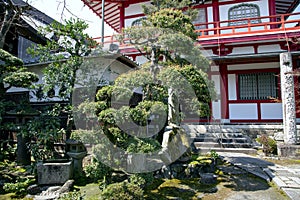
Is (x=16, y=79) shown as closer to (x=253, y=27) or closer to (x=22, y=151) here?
(x=22, y=151)

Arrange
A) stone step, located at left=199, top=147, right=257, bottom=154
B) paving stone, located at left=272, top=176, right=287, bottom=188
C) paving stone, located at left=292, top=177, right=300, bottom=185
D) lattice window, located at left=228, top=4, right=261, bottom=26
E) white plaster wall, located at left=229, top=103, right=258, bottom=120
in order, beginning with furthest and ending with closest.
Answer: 1. lattice window, located at left=228, top=4, right=261, bottom=26
2. white plaster wall, located at left=229, top=103, right=258, bottom=120
3. stone step, located at left=199, top=147, right=257, bottom=154
4. paving stone, located at left=292, top=177, right=300, bottom=185
5. paving stone, located at left=272, top=176, right=287, bottom=188

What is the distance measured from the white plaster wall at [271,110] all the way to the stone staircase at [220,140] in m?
2.04

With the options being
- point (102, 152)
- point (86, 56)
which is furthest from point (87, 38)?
point (102, 152)

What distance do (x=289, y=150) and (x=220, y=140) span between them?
216cm

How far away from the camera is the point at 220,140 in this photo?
7992 millimetres

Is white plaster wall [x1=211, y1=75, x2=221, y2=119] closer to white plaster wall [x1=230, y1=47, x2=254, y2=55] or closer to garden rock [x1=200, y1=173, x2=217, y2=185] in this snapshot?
white plaster wall [x1=230, y1=47, x2=254, y2=55]

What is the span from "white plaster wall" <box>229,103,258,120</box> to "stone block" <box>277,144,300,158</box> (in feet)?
10.4

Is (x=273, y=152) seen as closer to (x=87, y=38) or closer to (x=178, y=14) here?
(x=178, y=14)

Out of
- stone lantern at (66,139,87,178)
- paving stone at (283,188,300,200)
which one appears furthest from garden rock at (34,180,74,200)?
paving stone at (283,188,300,200)

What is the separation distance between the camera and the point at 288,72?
23.2 ft

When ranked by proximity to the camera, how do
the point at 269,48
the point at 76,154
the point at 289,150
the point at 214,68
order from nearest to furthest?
the point at 76,154 → the point at 289,150 → the point at 269,48 → the point at 214,68

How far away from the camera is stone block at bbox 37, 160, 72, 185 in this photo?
14.8 feet

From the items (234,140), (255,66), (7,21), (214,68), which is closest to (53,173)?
(7,21)

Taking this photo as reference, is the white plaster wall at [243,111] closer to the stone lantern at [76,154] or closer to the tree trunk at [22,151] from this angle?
the stone lantern at [76,154]
